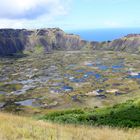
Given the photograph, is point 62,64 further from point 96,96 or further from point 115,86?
point 96,96

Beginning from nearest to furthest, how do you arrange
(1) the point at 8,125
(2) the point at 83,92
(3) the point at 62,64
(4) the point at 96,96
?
(1) the point at 8,125 < (4) the point at 96,96 < (2) the point at 83,92 < (3) the point at 62,64

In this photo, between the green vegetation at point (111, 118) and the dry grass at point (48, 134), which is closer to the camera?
the dry grass at point (48, 134)

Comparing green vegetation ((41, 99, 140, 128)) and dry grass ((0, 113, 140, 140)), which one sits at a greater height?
dry grass ((0, 113, 140, 140))

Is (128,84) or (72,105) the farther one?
(128,84)

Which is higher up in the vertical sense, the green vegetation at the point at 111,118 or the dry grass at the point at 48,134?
the dry grass at the point at 48,134

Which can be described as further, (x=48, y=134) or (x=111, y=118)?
(x=111, y=118)

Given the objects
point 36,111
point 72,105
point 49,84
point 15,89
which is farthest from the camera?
point 49,84

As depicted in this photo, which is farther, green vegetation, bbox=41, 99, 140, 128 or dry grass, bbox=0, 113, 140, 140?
green vegetation, bbox=41, 99, 140, 128

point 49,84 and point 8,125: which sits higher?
point 8,125

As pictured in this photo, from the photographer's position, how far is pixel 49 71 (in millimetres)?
165625

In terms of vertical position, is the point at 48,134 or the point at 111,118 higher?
the point at 48,134

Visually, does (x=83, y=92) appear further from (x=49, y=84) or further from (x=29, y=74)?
(x=29, y=74)

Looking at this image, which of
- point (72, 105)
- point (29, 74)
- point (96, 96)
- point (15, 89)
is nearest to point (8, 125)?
point (72, 105)

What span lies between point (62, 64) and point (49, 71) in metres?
28.7
